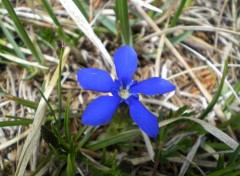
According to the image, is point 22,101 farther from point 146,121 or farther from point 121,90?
point 146,121

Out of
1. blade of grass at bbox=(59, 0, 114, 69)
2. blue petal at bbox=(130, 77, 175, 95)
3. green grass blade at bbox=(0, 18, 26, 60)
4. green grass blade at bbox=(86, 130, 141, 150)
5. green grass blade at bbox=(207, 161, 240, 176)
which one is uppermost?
blade of grass at bbox=(59, 0, 114, 69)

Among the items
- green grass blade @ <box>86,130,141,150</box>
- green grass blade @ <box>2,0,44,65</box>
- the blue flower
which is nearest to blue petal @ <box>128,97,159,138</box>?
the blue flower

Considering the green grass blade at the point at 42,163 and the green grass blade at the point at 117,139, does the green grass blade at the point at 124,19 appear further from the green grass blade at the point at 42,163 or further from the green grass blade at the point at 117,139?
the green grass blade at the point at 42,163

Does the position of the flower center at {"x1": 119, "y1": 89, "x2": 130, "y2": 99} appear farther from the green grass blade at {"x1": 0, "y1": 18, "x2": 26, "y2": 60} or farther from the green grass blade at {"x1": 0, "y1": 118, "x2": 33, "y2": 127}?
the green grass blade at {"x1": 0, "y1": 18, "x2": 26, "y2": 60}

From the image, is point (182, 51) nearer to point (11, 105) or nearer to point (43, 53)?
point (43, 53)

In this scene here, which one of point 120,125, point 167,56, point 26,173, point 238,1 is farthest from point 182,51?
point 26,173

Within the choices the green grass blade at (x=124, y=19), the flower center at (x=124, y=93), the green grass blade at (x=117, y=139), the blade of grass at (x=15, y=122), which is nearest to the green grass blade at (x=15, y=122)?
the blade of grass at (x=15, y=122)

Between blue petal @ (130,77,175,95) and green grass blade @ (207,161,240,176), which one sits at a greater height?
blue petal @ (130,77,175,95)
